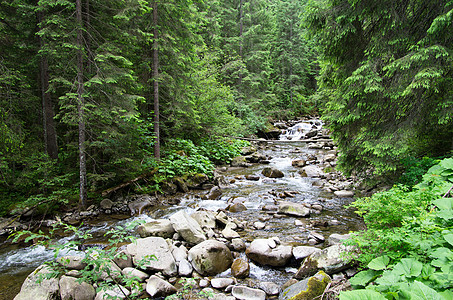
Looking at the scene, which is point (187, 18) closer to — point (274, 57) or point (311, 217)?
point (311, 217)

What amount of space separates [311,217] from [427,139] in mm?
3849

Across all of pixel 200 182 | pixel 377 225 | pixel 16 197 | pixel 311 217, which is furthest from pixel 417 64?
pixel 16 197

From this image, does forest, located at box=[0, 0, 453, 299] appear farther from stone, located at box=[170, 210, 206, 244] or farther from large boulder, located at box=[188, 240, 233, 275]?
stone, located at box=[170, 210, 206, 244]

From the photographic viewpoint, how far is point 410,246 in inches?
102

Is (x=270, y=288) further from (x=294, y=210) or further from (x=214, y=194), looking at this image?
(x=214, y=194)

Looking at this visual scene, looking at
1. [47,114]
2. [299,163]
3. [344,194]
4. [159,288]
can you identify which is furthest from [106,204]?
[299,163]

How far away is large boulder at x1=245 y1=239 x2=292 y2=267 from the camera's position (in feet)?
15.9

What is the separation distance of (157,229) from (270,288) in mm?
3146

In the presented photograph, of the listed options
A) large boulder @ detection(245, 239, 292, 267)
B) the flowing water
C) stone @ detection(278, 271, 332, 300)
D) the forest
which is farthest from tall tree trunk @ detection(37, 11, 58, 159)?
stone @ detection(278, 271, 332, 300)

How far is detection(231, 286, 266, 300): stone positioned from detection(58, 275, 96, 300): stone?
92.7 inches

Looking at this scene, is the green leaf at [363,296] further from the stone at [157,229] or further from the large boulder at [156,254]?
the stone at [157,229]

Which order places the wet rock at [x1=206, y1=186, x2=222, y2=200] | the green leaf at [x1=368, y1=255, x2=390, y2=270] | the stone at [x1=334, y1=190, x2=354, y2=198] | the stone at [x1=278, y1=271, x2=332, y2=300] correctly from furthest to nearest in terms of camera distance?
the wet rock at [x1=206, y1=186, x2=222, y2=200], the stone at [x1=334, y1=190, x2=354, y2=198], the stone at [x1=278, y1=271, x2=332, y2=300], the green leaf at [x1=368, y1=255, x2=390, y2=270]

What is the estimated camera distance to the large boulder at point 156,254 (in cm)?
458

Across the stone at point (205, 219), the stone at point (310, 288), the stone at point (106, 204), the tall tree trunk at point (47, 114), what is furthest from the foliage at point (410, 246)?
the tall tree trunk at point (47, 114)
